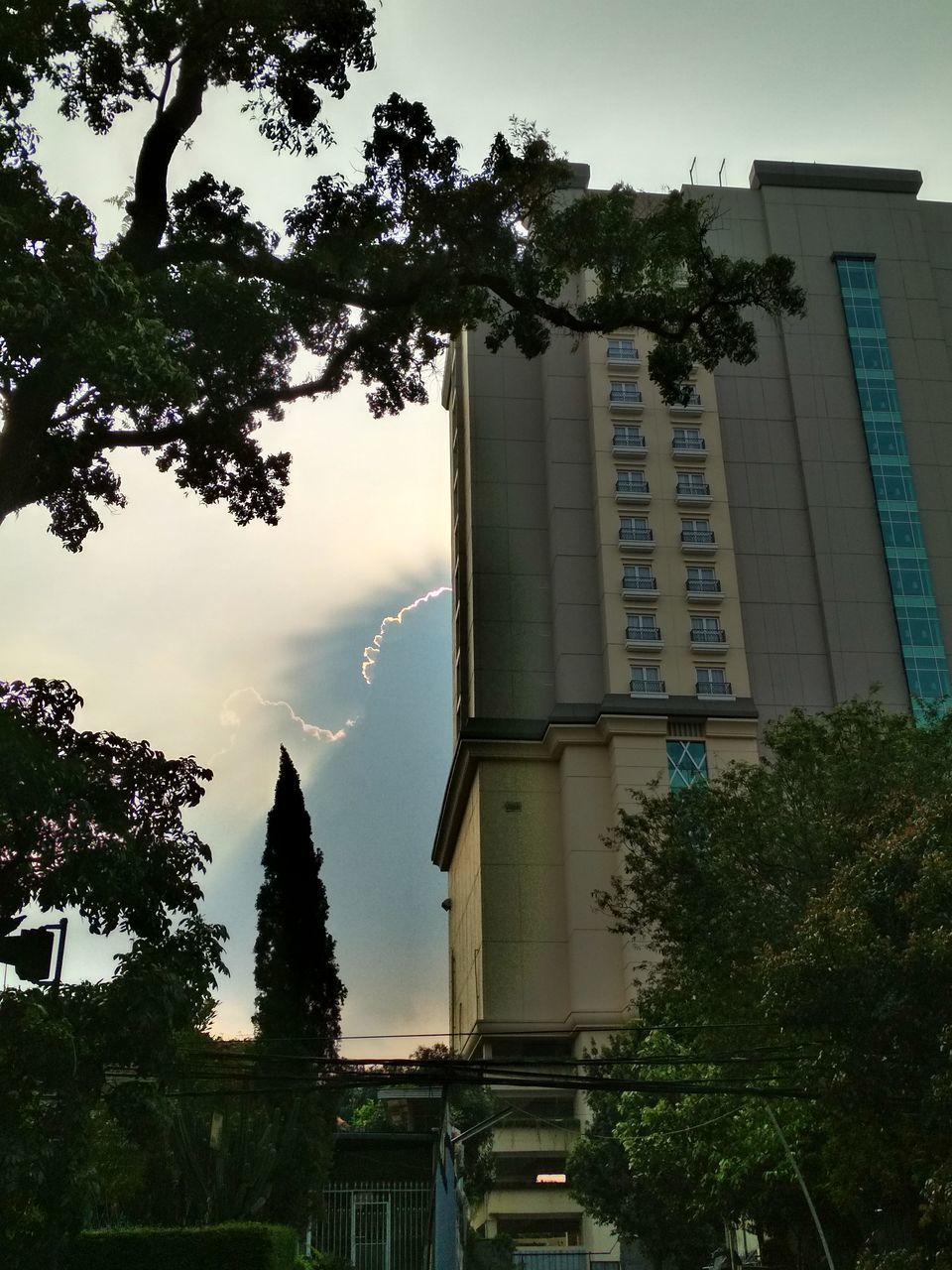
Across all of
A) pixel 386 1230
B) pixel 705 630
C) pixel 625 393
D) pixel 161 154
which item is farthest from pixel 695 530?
pixel 161 154

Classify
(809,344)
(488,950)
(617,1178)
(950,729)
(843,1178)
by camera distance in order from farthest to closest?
(809,344), (488,950), (617,1178), (950,729), (843,1178)

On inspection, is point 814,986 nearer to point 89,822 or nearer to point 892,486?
point 89,822

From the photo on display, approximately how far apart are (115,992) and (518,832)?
1897 inches

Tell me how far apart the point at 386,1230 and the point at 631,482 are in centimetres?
4117

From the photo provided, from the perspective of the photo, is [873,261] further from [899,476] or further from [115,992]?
[115,992]

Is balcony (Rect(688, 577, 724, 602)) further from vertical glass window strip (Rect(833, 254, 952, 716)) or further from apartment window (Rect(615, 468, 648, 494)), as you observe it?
vertical glass window strip (Rect(833, 254, 952, 716))

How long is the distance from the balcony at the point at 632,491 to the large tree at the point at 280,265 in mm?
44766

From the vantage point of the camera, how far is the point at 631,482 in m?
60.5

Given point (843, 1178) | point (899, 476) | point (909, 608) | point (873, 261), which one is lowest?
point (843, 1178)

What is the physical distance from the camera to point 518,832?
56656 mm

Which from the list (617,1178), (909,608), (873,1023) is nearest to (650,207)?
(873,1023)

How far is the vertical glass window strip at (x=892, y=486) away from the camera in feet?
190

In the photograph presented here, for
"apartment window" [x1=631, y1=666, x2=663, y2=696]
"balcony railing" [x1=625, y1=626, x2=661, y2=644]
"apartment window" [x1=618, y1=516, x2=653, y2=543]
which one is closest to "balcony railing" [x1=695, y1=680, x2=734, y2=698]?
"apartment window" [x1=631, y1=666, x2=663, y2=696]

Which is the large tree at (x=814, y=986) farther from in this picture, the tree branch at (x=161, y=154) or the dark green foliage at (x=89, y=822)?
the tree branch at (x=161, y=154)
